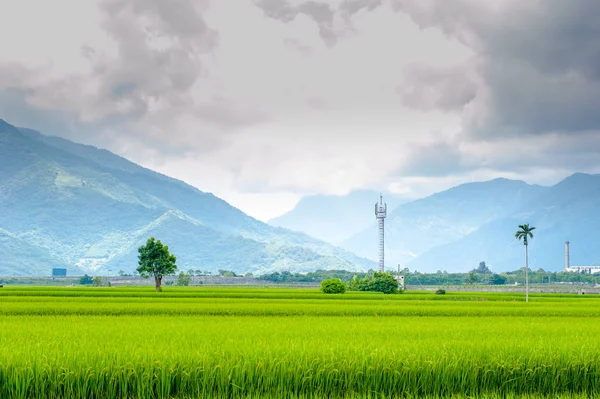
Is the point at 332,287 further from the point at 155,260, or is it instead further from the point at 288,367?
the point at 288,367

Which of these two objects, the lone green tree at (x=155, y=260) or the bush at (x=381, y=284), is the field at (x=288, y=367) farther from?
the bush at (x=381, y=284)

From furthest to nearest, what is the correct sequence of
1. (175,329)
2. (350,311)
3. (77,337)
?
(350,311) → (175,329) → (77,337)

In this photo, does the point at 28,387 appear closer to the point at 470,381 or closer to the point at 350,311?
the point at 470,381

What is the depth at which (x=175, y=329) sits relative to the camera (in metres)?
28.3

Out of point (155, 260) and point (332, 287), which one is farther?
point (155, 260)

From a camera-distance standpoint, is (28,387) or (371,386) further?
(371,386)

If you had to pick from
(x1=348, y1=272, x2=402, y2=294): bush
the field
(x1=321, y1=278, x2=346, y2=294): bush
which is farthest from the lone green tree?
the field

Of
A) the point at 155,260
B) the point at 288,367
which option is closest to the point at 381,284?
the point at 155,260

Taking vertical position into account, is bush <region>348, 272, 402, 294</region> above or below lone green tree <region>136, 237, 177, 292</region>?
below

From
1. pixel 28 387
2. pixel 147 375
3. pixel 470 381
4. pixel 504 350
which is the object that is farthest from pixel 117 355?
pixel 504 350

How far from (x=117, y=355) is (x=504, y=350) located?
42.5ft

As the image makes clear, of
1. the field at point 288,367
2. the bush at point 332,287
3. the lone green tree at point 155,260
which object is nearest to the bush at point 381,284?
the bush at point 332,287

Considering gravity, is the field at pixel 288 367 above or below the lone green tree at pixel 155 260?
below

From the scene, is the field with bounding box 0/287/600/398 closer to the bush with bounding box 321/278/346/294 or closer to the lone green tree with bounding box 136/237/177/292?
the bush with bounding box 321/278/346/294
